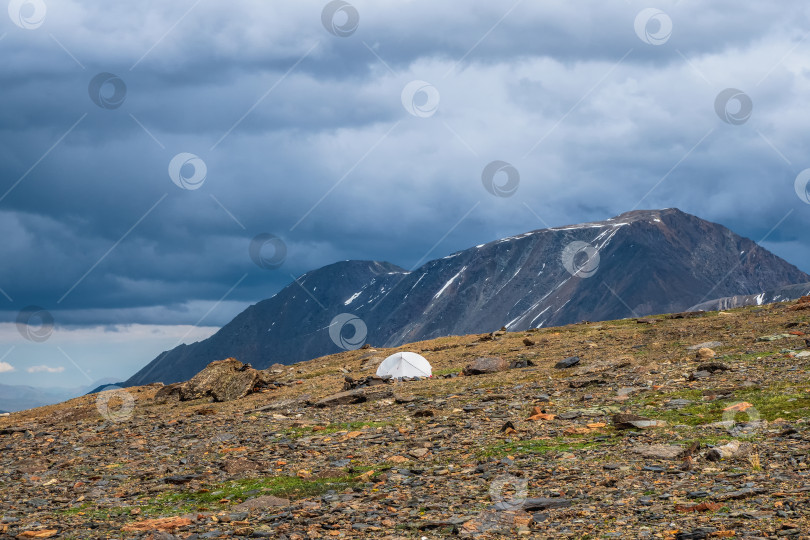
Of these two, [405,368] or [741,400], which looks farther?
[405,368]

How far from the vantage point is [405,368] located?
43.5 meters

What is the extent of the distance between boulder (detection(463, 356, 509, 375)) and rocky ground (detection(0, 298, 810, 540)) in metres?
0.13

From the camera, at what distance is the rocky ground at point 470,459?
1419cm

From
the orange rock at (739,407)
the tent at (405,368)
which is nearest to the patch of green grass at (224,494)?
the orange rock at (739,407)

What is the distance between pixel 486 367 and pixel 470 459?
20363 millimetres

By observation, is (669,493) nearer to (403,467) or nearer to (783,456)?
(783,456)

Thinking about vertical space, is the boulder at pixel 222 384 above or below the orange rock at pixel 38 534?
above

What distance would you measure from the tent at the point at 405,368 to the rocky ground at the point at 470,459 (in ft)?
12.9

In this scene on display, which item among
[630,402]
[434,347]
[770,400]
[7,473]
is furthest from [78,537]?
[434,347]

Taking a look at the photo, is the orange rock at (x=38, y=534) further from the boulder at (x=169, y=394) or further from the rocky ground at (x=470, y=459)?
the boulder at (x=169, y=394)

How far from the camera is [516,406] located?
27.0 m

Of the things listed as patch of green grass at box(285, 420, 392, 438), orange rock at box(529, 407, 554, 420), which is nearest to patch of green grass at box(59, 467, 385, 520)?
patch of green grass at box(285, 420, 392, 438)

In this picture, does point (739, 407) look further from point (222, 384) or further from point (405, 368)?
point (222, 384)

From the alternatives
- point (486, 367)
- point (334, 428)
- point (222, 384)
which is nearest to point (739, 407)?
point (334, 428)
